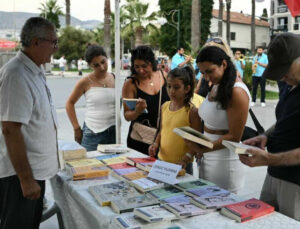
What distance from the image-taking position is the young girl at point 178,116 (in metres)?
2.31

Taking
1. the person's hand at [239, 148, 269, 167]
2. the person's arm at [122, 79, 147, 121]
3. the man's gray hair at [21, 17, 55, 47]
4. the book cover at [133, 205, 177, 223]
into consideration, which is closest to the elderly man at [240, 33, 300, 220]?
the person's hand at [239, 148, 269, 167]

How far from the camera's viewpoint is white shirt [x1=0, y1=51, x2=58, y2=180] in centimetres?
175

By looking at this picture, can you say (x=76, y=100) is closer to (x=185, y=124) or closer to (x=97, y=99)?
(x=97, y=99)

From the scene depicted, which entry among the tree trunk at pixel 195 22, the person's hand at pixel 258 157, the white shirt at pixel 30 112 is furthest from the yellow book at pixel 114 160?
the tree trunk at pixel 195 22

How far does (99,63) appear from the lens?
2994 mm

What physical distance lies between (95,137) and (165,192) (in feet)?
4.68

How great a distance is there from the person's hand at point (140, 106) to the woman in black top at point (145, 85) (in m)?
0.04

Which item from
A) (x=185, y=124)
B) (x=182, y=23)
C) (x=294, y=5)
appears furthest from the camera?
(x=182, y=23)

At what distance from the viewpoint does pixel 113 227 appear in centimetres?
150

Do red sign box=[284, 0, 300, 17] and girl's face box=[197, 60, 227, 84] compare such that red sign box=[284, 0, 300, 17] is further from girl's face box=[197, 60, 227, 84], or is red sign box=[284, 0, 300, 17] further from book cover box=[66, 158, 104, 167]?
book cover box=[66, 158, 104, 167]

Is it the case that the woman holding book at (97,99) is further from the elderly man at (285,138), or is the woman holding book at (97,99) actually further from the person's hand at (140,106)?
the elderly man at (285,138)

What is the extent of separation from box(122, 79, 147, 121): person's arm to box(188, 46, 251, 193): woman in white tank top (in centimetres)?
49

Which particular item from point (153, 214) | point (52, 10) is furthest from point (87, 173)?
point (52, 10)

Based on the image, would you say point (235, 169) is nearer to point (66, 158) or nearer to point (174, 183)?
point (174, 183)
